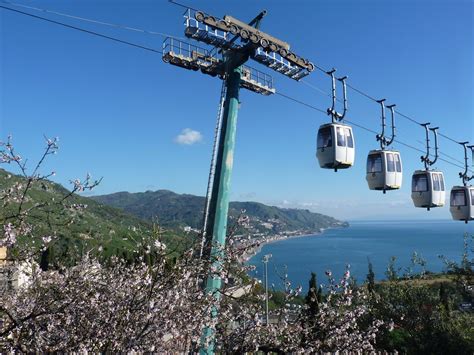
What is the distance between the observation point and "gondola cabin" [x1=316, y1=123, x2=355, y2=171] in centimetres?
999

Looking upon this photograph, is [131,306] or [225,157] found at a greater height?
[225,157]

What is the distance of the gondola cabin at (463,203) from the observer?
14.3 metres

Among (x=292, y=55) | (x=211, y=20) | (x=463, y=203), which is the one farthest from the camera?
(x=463, y=203)

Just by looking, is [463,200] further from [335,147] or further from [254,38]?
[254,38]

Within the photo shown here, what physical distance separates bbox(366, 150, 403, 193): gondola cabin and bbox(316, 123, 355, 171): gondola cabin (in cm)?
157

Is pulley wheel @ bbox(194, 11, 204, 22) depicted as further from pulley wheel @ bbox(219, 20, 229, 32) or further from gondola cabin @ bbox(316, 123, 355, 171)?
gondola cabin @ bbox(316, 123, 355, 171)

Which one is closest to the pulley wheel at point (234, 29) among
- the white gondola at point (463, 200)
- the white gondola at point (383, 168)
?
the white gondola at point (383, 168)

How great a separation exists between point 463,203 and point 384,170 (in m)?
5.35

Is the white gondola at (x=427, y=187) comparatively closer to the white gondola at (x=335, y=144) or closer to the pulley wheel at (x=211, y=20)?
the white gondola at (x=335, y=144)

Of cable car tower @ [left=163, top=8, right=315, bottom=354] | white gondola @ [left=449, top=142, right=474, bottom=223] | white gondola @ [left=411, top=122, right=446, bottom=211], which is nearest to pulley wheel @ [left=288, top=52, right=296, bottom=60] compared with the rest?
cable car tower @ [left=163, top=8, right=315, bottom=354]

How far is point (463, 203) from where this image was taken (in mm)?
14391

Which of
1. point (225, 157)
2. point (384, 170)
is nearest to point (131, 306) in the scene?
point (225, 157)

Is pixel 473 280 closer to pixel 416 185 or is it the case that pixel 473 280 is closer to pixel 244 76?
pixel 416 185

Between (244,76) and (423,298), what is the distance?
8.99 meters
